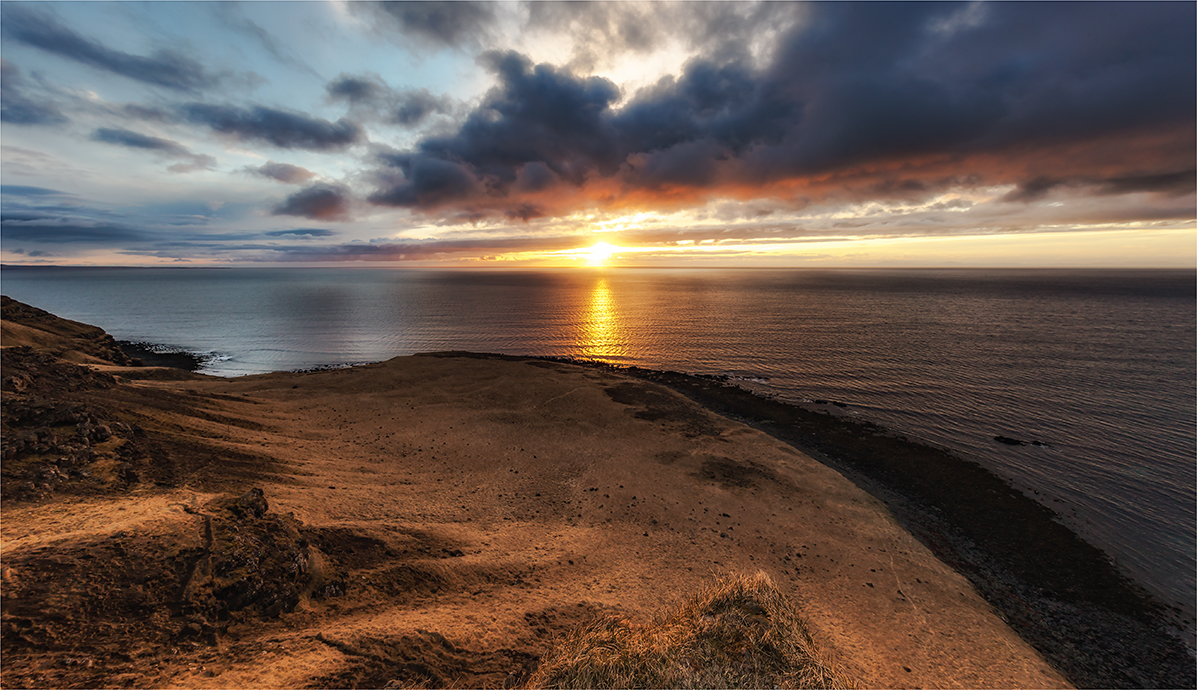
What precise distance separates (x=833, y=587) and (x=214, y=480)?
72.6 feet

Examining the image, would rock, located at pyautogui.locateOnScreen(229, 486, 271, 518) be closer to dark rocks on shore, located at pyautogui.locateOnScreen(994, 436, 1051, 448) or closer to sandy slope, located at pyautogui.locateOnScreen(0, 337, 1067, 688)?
sandy slope, located at pyautogui.locateOnScreen(0, 337, 1067, 688)

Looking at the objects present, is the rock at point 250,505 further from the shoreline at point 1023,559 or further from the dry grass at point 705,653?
the shoreline at point 1023,559

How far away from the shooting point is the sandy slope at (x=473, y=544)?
816 cm

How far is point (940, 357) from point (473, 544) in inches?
2387

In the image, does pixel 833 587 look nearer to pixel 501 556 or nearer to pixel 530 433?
pixel 501 556

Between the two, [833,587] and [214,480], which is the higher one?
[214,480]

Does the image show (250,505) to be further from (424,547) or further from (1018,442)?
(1018,442)

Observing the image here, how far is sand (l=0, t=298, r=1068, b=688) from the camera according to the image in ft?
26.2

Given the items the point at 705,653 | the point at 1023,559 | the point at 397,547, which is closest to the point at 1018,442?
the point at 1023,559

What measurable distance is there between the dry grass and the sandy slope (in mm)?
2296

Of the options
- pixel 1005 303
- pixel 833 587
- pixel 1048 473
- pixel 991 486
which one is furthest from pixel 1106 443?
pixel 1005 303

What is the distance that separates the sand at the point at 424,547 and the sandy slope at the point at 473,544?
0.07 meters

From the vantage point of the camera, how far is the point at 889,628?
1291 cm

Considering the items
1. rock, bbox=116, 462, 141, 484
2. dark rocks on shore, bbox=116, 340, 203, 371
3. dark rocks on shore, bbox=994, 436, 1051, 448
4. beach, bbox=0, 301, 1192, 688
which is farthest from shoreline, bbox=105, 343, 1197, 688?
dark rocks on shore, bbox=116, 340, 203, 371
